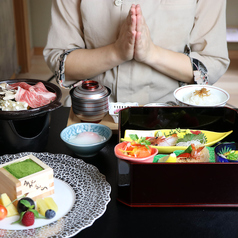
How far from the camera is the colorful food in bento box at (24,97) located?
3.55 ft

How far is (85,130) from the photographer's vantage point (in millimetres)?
1214

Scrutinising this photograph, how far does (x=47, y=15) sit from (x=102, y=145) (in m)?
4.03

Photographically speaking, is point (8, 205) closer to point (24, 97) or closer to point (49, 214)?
point (49, 214)

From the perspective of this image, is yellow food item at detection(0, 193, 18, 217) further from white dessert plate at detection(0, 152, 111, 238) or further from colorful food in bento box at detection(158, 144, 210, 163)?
colorful food in bento box at detection(158, 144, 210, 163)

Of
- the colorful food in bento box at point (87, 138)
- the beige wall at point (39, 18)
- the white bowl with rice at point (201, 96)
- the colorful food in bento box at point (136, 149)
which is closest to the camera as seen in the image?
the colorful food in bento box at point (136, 149)

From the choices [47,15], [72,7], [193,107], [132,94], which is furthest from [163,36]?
[47,15]

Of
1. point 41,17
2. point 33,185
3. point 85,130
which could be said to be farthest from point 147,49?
point 41,17

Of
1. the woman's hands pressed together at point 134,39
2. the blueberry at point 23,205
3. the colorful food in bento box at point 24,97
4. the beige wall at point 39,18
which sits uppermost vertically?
the woman's hands pressed together at point 134,39

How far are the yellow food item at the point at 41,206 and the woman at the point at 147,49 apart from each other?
0.78 metres

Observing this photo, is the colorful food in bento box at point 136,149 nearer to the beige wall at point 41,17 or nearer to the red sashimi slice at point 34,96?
the red sashimi slice at point 34,96

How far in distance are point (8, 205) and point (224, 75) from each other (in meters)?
3.97

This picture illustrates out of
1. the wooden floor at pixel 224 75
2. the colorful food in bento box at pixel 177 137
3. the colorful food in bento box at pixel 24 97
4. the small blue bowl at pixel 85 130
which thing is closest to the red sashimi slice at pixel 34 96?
the colorful food in bento box at pixel 24 97

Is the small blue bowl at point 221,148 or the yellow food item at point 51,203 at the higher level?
the small blue bowl at point 221,148

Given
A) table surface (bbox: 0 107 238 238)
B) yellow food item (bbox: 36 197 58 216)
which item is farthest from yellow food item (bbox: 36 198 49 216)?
table surface (bbox: 0 107 238 238)
